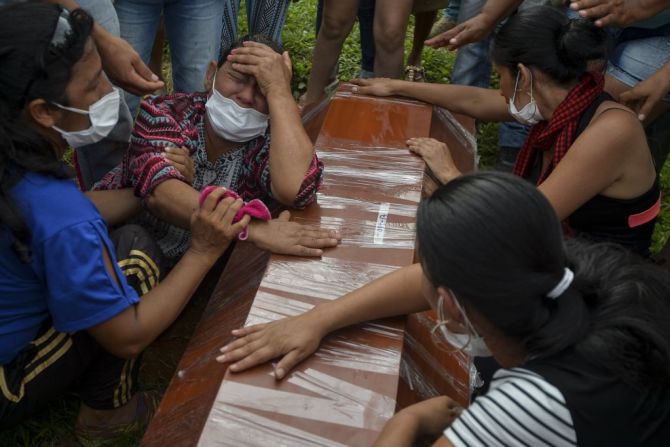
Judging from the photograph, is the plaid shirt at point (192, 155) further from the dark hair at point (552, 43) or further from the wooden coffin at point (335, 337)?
the dark hair at point (552, 43)

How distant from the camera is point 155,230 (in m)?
2.75

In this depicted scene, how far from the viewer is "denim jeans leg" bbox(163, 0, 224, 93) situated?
330cm

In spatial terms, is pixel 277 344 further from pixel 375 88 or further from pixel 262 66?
pixel 375 88

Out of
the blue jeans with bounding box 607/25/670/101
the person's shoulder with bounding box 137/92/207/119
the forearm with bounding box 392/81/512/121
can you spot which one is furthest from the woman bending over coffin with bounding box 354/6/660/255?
the person's shoulder with bounding box 137/92/207/119

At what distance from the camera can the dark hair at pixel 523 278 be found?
1366 mm

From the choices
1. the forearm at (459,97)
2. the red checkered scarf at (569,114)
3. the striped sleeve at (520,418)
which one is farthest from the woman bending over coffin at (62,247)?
the forearm at (459,97)

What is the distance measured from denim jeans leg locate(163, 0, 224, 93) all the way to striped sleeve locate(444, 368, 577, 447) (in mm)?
2485

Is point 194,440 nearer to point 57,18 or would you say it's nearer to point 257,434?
point 257,434

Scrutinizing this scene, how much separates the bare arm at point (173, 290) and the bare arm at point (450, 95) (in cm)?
133

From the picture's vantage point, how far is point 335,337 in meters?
1.99

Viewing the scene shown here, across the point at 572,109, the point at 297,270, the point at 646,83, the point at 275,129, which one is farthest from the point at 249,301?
the point at 646,83

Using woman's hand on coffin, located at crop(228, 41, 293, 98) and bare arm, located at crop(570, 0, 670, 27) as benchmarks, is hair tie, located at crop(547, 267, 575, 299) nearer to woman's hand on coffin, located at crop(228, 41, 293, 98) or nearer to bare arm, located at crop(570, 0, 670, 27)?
woman's hand on coffin, located at crop(228, 41, 293, 98)

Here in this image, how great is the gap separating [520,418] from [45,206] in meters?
1.23

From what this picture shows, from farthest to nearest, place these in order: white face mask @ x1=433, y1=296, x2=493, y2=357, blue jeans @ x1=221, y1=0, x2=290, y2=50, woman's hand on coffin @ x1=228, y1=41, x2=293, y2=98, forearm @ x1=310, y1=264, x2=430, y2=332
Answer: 1. blue jeans @ x1=221, y1=0, x2=290, y2=50
2. woman's hand on coffin @ x1=228, y1=41, x2=293, y2=98
3. forearm @ x1=310, y1=264, x2=430, y2=332
4. white face mask @ x1=433, y1=296, x2=493, y2=357
